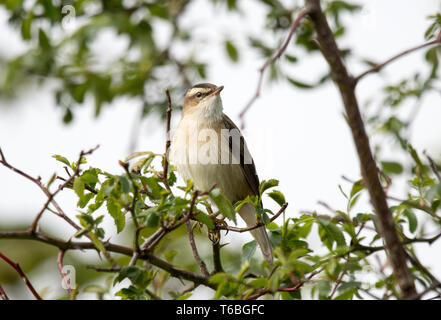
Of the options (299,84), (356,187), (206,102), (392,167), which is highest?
(299,84)

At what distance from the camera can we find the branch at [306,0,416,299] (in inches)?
77.7

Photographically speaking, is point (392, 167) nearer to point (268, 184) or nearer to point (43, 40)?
point (268, 184)

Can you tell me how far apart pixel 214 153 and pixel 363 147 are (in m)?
2.72

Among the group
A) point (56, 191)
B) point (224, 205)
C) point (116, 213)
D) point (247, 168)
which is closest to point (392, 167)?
point (247, 168)

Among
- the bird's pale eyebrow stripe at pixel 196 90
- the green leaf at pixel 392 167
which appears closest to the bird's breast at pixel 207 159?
the bird's pale eyebrow stripe at pixel 196 90

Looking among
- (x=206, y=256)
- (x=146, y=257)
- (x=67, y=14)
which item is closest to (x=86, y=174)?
(x=146, y=257)

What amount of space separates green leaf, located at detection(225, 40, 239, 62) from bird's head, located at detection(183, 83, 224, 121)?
0.96 metres

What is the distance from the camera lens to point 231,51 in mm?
6234

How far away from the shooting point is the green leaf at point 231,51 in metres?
6.21

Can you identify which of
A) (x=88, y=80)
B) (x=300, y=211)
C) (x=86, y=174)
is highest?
(x=88, y=80)

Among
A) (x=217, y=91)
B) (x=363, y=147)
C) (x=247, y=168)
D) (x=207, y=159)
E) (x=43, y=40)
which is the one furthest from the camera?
(x=43, y=40)

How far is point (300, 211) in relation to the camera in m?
2.68
